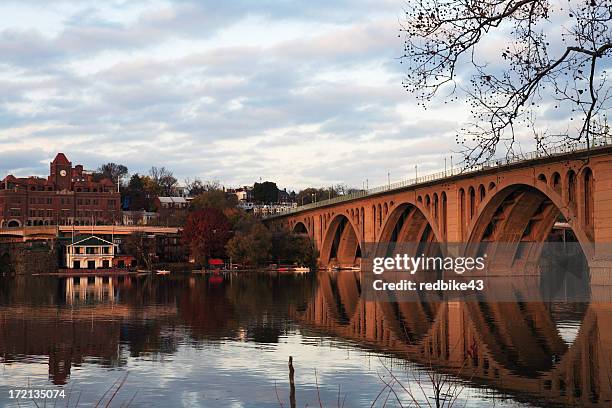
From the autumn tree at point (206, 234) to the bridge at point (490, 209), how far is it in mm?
15964

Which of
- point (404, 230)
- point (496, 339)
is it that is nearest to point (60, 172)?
point (404, 230)

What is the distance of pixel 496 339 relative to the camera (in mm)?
39469

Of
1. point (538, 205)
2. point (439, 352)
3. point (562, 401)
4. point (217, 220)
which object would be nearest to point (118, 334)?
point (439, 352)

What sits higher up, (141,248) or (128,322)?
(141,248)

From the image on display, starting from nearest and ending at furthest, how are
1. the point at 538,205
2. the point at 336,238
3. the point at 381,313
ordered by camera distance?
the point at 381,313 → the point at 538,205 → the point at 336,238

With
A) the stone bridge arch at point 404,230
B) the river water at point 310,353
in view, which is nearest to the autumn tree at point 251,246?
the stone bridge arch at point 404,230

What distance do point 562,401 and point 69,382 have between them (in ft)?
52.6

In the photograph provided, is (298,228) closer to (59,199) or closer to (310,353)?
(59,199)

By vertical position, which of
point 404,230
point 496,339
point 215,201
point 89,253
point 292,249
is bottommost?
point 496,339

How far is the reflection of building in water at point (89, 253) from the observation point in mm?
134250

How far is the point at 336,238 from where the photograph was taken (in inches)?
5546

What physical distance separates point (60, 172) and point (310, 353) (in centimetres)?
14578

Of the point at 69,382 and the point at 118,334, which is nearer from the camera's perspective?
the point at 69,382

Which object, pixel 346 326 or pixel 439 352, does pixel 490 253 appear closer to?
pixel 346 326
